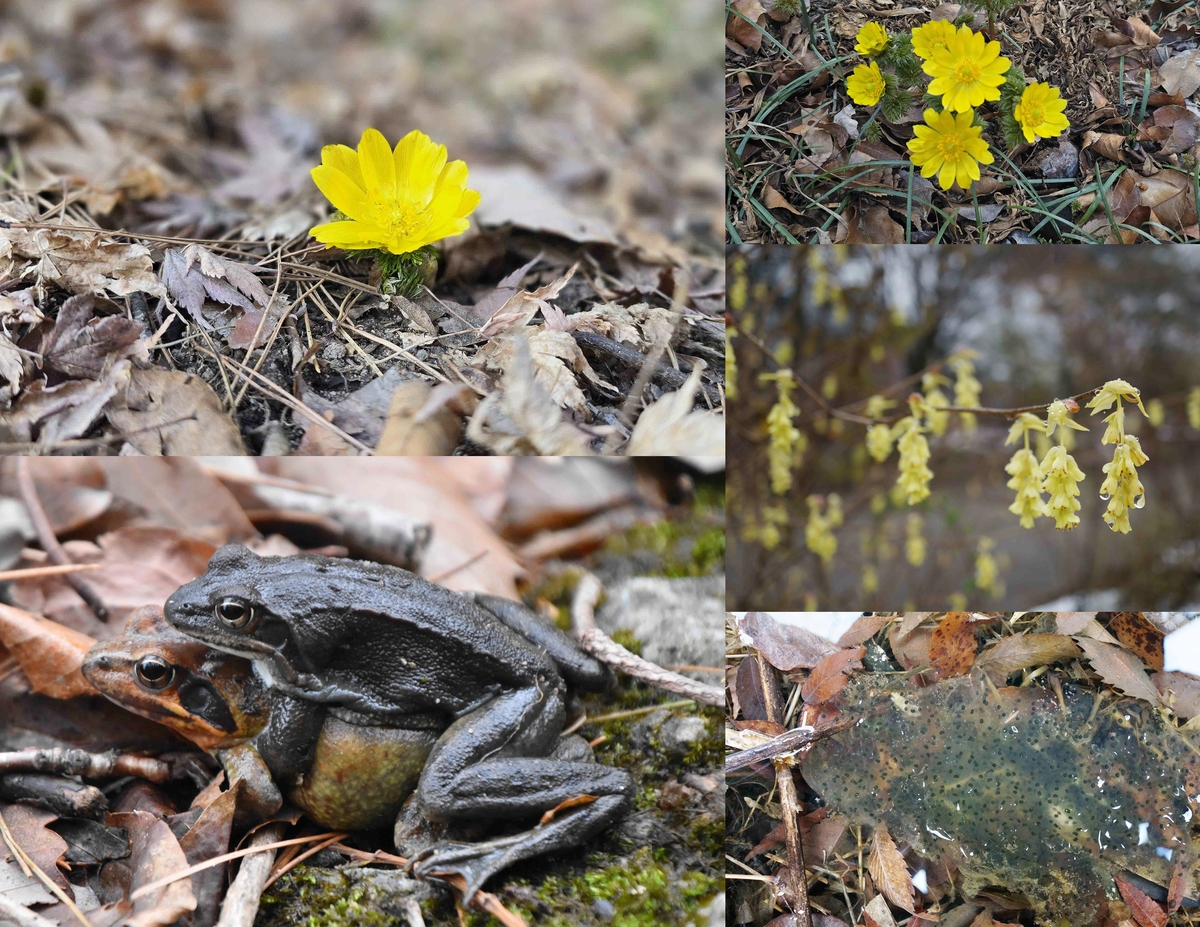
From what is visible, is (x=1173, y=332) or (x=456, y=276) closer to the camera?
(x=456, y=276)

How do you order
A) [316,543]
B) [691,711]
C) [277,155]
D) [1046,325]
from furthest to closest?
1. [1046,325]
2. [277,155]
3. [316,543]
4. [691,711]

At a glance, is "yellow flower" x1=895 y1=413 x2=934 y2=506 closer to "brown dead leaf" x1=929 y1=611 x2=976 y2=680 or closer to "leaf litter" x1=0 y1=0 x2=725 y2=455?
"brown dead leaf" x1=929 y1=611 x2=976 y2=680

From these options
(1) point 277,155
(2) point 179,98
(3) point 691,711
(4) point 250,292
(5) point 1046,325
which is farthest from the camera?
(5) point 1046,325

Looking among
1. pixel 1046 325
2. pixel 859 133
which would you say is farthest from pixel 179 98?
pixel 1046 325

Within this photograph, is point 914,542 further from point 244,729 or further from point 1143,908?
point 244,729

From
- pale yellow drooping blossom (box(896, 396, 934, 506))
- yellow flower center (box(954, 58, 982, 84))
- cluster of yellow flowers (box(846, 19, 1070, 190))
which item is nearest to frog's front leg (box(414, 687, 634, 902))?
pale yellow drooping blossom (box(896, 396, 934, 506))

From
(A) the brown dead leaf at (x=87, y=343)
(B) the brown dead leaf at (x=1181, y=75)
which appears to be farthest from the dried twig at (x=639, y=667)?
(B) the brown dead leaf at (x=1181, y=75)

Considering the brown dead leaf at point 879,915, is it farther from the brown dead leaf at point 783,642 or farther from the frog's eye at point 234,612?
the frog's eye at point 234,612

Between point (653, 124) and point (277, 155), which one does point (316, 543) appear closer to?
point (277, 155)
